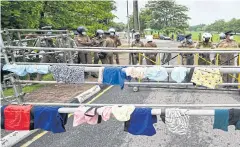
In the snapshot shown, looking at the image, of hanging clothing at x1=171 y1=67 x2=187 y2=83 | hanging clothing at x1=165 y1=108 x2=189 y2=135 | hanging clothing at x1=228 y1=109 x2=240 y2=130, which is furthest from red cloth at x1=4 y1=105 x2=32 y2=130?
hanging clothing at x1=228 y1=109 x2=240 y2=130

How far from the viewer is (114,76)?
437cm

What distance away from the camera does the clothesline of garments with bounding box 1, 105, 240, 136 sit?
10.8ft

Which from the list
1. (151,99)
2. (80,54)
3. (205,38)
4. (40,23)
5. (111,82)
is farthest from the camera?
(40,23)

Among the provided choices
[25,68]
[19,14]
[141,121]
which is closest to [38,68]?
[25,68]

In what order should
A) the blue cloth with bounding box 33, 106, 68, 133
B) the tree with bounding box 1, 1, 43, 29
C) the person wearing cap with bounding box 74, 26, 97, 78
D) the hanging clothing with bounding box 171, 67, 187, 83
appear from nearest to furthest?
the blue cloth with bounding box 33, 106, 68, 133, the hanging clothing with bounding box 171, 67, 187, 83, the tree with bounding box 1, 1, 43, 29, the person wearing cap with bounding box 74, 26, 97, 78

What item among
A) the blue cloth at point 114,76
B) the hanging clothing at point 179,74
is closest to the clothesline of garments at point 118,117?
the hanging clothing at point 179,74

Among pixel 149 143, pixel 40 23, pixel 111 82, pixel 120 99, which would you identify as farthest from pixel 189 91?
pixel 40 23

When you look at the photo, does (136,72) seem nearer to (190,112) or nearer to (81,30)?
(190,112)

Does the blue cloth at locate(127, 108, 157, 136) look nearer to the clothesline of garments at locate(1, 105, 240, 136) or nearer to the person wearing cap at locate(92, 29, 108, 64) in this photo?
the clothesline of garments at locate(1, 105, 240, 136)

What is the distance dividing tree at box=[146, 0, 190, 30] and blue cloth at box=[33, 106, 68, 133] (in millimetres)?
100201

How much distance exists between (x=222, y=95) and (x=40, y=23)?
8.60 meters

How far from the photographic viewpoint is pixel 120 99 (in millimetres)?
8656

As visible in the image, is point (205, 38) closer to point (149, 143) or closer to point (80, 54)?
point (80, 54)

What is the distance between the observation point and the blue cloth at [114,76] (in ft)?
14.3
